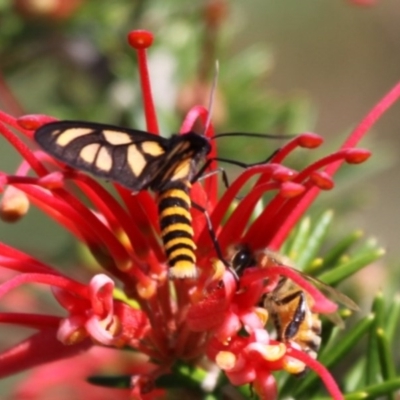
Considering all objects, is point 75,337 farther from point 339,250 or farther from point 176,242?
point 339,250

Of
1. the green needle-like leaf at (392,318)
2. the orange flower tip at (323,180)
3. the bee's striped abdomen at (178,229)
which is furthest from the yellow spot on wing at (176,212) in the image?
the green needle-like leaf at (392,318)

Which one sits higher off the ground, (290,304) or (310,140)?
(310,140)

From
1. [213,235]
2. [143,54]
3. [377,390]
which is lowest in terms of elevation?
[377,390]

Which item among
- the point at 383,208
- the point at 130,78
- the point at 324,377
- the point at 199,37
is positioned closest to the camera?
the point at 324,377

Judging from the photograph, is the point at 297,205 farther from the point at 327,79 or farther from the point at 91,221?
the point at 327,79

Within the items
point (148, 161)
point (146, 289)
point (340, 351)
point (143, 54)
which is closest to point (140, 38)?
point (143, 54)

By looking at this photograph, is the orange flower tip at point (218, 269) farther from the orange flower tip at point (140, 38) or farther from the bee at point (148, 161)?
the orange flower tip at point (140, 38)

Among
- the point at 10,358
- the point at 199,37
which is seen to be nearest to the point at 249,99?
the point at 199,37
